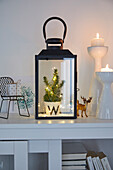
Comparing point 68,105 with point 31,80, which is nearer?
point 68,105

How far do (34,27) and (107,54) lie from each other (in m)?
0.45

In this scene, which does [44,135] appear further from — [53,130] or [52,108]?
[52,108]

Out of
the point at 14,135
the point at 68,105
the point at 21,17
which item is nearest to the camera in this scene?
the point at 14,135

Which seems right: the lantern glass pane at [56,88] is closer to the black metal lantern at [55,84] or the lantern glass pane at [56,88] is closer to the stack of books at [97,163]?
the black metal lantern at [55,84]

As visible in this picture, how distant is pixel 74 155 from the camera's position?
48.3 inches

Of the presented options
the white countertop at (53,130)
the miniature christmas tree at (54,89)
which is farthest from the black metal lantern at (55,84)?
the white countertop at (53,130)

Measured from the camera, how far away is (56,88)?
1.24 meters

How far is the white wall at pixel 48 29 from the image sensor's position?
4.82ft

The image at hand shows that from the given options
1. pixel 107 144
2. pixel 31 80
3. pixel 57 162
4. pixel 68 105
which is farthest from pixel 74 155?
pixel 31 80

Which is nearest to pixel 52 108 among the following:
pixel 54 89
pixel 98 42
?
pixel 54 89

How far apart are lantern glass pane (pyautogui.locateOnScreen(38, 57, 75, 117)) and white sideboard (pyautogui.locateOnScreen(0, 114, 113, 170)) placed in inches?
4.1

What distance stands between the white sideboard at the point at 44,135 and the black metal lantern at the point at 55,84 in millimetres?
103

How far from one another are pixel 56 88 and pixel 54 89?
11mm

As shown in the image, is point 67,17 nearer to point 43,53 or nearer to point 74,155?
point 43,53
